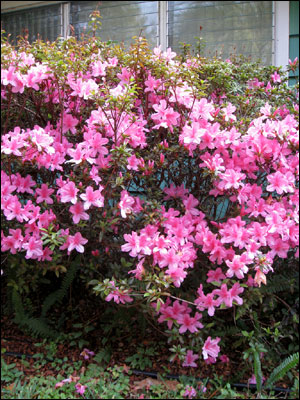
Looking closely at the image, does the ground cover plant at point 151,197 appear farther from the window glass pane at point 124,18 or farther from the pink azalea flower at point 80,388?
the window glass pane at point 124,18

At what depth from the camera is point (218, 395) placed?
7.00 feet

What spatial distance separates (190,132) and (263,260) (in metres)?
0.69

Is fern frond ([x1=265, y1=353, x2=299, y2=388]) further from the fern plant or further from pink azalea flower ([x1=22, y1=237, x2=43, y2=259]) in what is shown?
pink azalea flower ([x1=22, y1=237, x2=43, y2=259])

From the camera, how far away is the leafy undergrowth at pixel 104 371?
2.11 meters

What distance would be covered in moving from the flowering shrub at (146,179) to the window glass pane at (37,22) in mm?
Answer: 2566

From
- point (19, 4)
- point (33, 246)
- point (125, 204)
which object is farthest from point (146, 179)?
point (19, 4)

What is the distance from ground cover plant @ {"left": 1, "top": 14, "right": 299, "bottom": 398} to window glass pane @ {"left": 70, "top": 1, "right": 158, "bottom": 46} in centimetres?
196

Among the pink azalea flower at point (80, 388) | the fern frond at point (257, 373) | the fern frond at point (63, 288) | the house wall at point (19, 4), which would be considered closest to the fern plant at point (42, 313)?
the fern frond at point (63, 288)

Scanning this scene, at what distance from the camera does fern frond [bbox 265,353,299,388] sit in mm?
2055

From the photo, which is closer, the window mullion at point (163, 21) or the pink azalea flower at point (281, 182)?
the pink azalea flower at point (281, 182)

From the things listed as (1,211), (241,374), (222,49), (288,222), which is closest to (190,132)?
(288,222)

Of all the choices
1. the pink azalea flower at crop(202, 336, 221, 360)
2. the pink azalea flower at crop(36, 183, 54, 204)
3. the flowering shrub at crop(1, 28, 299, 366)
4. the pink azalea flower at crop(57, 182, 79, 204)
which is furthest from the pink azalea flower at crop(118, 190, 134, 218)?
the pink azalea flower at crop(202, 336, 221, 360)

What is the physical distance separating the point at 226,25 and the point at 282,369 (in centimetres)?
330

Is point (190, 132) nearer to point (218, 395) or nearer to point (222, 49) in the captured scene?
point (218, 395)
